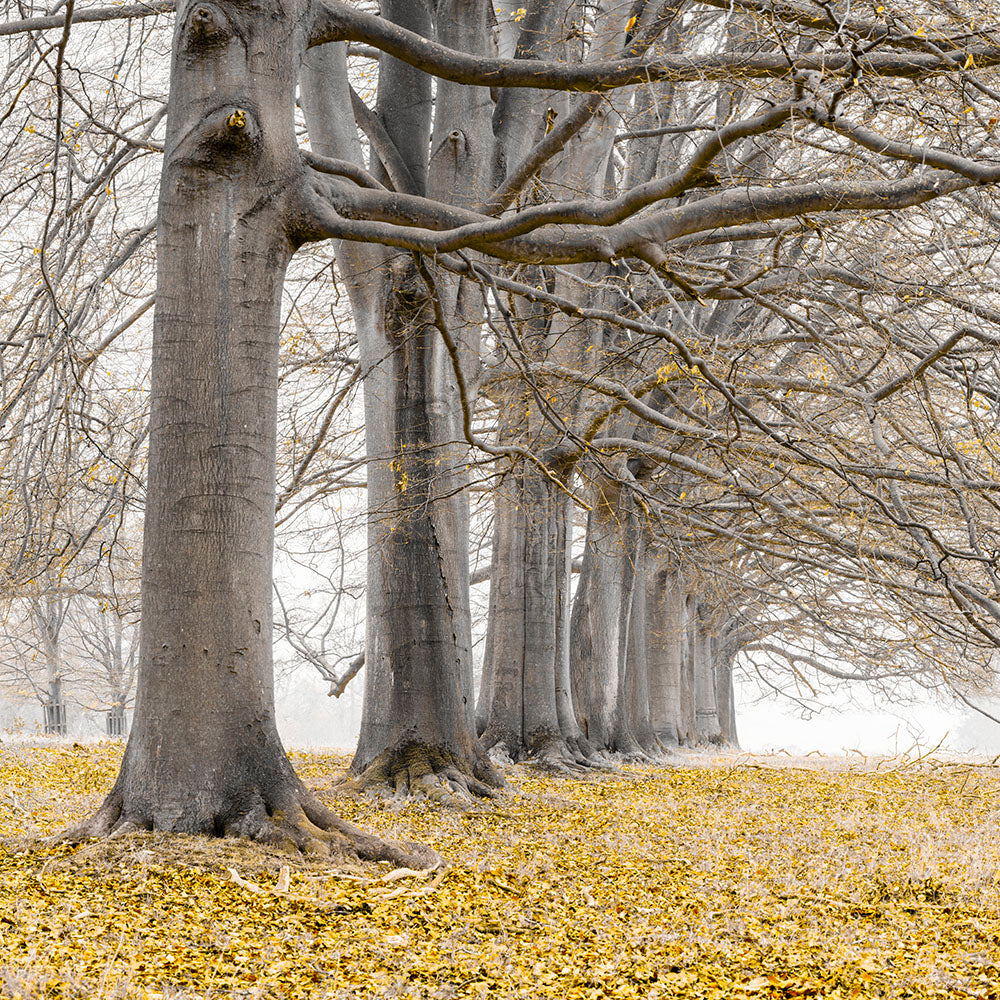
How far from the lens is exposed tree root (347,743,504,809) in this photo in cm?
662

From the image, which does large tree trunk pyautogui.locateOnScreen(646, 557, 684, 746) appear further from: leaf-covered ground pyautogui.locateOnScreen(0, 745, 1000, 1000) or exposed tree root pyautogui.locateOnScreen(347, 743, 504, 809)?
leaf-covered ground pyautogui.locateOnScreen(0, 745, 1000, 1000)

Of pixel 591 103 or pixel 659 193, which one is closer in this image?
pixel 659 193

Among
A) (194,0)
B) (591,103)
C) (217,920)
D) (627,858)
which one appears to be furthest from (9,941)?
(591,103)

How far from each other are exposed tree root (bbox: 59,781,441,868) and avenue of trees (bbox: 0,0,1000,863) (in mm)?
20

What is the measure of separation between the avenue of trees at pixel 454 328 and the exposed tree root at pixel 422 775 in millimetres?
28

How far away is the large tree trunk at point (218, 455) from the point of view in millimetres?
4371

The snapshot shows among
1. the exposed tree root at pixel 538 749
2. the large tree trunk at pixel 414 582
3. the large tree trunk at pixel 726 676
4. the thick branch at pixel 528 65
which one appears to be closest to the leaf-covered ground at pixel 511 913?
the large tree trunk at pixel 414 582

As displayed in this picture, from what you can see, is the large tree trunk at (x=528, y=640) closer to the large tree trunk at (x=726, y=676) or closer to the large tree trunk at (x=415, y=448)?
the large tree trunk at (x=415, y=448)

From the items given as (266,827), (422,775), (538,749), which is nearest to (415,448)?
(422,775)

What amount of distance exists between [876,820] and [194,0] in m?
6.31

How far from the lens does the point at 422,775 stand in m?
6.72

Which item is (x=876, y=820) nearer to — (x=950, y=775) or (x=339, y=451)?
(x=950, y=775)

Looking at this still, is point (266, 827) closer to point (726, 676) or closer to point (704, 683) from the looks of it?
point (704, 683)

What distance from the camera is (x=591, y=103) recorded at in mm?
6133
